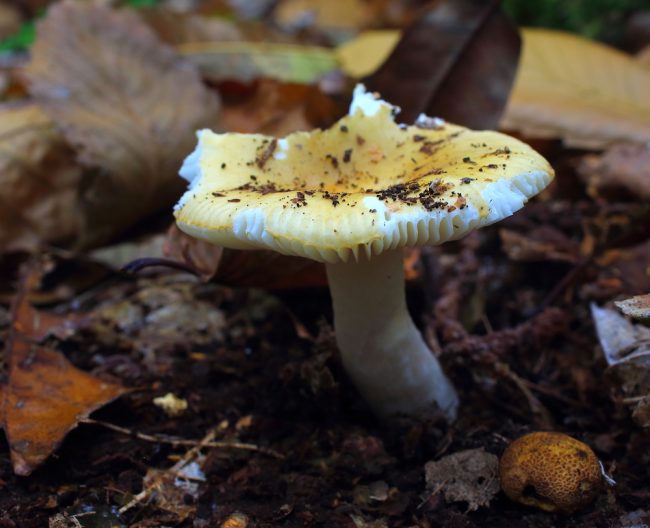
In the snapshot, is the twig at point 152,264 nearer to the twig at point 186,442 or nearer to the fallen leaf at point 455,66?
the twig at point 186,442

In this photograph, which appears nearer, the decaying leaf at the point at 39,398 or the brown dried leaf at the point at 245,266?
the decaying leaf at the point at 39,398

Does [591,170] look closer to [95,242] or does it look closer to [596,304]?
[596,304]

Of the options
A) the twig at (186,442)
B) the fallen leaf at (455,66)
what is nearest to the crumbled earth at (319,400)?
the twig at (186,442)

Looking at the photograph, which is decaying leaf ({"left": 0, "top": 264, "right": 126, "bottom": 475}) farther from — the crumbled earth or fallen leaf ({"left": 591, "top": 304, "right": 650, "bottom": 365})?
fallen leaf ({"left": 591, "top": 304, "right": 650, "bottom": 365})

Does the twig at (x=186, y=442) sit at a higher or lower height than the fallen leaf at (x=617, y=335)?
lower

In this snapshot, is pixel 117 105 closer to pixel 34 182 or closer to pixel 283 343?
pixel 34 182

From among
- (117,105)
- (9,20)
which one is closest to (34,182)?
(117,105)
